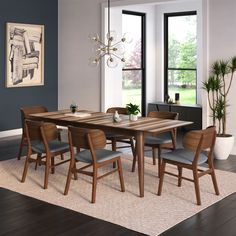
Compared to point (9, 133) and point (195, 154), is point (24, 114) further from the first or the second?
point (195, 154)

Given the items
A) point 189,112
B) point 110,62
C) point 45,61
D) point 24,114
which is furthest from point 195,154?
point 45,61

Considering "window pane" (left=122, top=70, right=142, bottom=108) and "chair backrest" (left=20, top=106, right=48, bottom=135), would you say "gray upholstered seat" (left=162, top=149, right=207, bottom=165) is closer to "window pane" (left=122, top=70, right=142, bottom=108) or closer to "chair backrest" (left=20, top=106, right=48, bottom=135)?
"chair backrest" (left=20, top=106, right=48, bottom=135)

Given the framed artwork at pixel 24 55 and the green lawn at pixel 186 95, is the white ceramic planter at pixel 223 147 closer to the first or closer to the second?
the green lawn at pixel 186 95

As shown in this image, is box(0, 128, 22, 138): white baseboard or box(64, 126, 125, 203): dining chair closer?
box(64, 126, 125, 203): dining chair

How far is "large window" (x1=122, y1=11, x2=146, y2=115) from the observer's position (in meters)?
9.18

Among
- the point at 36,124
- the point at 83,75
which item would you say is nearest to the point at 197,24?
the point at 83,75

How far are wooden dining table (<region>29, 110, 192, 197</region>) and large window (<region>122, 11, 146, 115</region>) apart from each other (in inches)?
137

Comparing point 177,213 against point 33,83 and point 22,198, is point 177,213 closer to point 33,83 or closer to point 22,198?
point 22,198

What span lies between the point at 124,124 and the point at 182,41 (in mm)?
4765

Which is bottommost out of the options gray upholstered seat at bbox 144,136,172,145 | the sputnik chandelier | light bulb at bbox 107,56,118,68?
gray upholstered seat at bbox 144,136,172,145

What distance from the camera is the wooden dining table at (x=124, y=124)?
181 inches

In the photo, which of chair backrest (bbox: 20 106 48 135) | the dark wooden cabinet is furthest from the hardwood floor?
the dark wooden cabinet

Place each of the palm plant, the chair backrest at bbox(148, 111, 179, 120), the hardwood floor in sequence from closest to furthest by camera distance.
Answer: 1. the hardwood floor
2. the chair backrest at bbox(148, 111, 179, 120)
3. the palm plant

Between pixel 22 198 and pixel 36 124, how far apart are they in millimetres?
855
